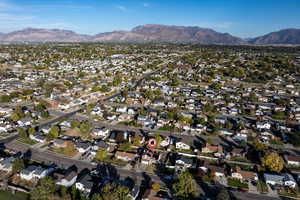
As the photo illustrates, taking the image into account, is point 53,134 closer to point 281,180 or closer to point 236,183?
point 236,183

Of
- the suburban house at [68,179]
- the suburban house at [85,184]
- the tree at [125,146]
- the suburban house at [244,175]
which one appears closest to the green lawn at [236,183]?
the suburban house at [244,175]

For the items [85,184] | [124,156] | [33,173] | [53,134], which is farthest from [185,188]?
[53,134]

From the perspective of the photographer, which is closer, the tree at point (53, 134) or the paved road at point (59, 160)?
the paved road at point (59, 160)

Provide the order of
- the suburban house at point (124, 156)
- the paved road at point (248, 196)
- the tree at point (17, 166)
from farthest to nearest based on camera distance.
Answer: the suburban house at point (124, 156) → the tree at point (17, 166) → the paved road at point (248, 196)

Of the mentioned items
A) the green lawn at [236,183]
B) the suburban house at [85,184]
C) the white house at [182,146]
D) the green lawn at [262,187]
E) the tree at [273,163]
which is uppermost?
the tree at [273,163]

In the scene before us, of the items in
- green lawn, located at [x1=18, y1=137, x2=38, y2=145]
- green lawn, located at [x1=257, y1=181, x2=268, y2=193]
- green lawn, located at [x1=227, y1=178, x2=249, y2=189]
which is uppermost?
green lawn, located at [x1=227, y1=178, x2=249, y2=189]

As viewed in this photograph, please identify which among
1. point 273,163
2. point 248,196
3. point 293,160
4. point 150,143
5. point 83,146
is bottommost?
point 248,196

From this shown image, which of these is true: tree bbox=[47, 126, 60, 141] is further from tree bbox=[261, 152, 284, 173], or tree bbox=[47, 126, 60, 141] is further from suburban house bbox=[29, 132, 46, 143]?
tree bbox=[261, 152, 284, 173]

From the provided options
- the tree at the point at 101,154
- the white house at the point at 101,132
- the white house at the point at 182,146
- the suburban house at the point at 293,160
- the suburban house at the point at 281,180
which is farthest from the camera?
the white house at the point at 101,132

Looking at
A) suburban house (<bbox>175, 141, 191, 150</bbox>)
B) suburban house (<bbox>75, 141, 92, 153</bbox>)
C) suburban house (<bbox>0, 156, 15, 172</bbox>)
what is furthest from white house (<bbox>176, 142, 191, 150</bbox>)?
suburban house (<bbox>0, 156, 15, 172</bbox>)

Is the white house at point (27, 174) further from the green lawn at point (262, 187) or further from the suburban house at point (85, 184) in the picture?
the green lawn at point (262, 187)

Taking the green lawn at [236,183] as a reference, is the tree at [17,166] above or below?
above

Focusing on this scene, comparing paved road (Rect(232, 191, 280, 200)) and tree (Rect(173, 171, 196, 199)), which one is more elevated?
tree (Rect(173, 171, 196, 199))

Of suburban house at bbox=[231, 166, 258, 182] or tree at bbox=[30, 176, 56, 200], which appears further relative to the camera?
suburban house at bbox=[231, 166, 258, 182]
